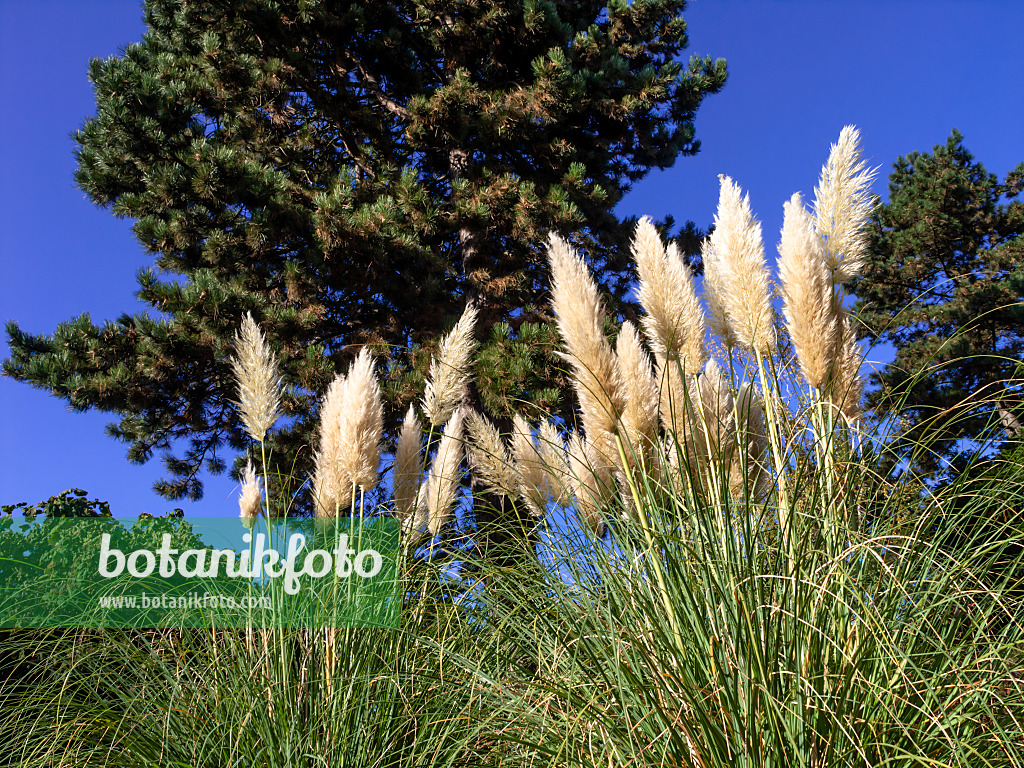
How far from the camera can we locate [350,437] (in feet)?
9.34

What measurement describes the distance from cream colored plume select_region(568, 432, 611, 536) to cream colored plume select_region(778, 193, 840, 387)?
2.58 feet

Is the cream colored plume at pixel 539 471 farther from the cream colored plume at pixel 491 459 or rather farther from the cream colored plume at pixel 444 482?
the cream colored plume at pixel 444 482

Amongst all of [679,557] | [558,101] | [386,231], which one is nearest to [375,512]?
[679,557]

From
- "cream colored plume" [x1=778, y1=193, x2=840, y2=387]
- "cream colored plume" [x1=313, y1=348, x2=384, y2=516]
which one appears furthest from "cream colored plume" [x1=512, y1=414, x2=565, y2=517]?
"cream colored plume" [x1=778, y1=193, x2=840, y2=387]

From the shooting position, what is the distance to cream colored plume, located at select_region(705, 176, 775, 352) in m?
2.35

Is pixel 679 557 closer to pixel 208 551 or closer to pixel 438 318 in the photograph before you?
pixel 208 551

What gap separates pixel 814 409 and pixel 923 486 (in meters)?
0.46

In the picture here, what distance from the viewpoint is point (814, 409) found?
235cm

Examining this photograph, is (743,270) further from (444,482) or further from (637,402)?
(444,482)

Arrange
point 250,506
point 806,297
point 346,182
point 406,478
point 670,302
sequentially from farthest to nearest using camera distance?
1. point 346,182
2. point 250,506
3. point 406,478
4. point 670,302
5. point 806,297

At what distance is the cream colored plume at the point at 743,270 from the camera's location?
92.4 inches

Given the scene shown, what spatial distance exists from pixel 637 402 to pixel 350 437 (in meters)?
1.22

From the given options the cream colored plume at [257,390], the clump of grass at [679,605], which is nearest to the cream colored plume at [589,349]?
the clump of grass at [679,605]

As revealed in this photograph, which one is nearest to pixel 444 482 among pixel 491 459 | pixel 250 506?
pixel 491 459
